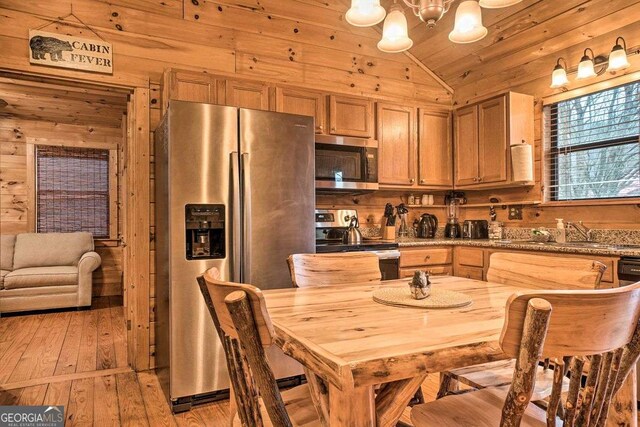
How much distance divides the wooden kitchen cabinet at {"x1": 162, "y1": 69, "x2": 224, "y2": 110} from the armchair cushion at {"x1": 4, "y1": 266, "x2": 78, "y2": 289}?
289cm

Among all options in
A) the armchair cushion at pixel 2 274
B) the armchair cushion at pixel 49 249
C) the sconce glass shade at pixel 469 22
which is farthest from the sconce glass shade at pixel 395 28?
the armchair cushion at pixel 49 249

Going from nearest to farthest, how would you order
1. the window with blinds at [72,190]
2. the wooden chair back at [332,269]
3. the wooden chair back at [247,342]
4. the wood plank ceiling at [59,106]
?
1. the wooden chair back at [247,342]
2. the wooden chair back at [332,269]
3. the wood plank ceiling at [59,106]
4. the window with blinds at [72,190]

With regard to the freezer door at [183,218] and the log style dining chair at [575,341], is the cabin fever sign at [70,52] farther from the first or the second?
the log style dining chair at [575,341]

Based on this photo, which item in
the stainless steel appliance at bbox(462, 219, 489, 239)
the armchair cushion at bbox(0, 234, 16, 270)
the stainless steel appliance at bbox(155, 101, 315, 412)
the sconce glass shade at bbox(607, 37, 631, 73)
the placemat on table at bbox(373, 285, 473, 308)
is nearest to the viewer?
the placemat on table at bbox(373, 285, 473, 308)

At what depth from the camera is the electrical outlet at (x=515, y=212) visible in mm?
3779

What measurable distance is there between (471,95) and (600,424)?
3788 millimetres

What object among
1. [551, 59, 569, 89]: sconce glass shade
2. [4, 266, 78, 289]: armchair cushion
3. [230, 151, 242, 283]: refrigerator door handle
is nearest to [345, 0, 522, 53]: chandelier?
[230, 151, 242, 283]: refrigerator door handle

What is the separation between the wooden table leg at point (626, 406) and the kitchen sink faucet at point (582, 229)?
2274 mm

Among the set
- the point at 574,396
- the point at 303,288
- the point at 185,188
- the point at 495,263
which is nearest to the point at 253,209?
the point at 185,188

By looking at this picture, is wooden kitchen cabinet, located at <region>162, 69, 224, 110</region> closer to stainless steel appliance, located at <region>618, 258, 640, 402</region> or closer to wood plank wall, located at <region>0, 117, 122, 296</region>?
stainless steel appliance, located at <region>618, 258, 640, 402</region>

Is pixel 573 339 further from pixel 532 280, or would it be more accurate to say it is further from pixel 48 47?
pixel 48 47

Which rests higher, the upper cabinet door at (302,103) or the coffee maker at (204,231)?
the upper cabinet door at (302,103)

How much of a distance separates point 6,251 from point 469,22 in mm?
5554

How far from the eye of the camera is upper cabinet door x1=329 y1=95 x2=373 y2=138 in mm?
3529
